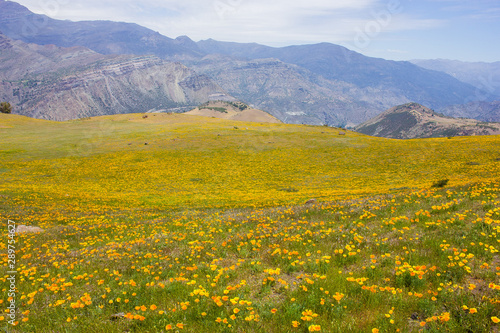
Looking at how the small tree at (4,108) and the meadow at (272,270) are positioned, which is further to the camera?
the small tree at (4,108)

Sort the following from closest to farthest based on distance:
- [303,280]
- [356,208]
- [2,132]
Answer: [303,280] → [356,208] → [2,132]

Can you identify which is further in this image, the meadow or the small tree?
the small tree

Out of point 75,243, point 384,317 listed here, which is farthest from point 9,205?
point 384,317

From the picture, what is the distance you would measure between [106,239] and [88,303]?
28.6 feet

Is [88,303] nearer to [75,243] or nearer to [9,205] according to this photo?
[75,243]

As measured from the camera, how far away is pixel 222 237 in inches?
491

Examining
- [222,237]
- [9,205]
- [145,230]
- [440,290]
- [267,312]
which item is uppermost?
[440,290]

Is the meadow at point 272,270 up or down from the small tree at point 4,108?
down

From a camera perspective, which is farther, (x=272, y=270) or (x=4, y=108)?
(x=4, y=108)

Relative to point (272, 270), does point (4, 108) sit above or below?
above

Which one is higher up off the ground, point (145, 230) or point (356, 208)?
point (356, 208)

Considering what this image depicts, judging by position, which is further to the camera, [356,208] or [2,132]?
[2,132]

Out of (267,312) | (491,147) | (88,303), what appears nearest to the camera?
(267,312)

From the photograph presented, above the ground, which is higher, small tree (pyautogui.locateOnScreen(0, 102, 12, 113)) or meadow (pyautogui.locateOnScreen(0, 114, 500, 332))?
small tree (pyautogui.locateOnScreen(0, 102, 12, 113))
